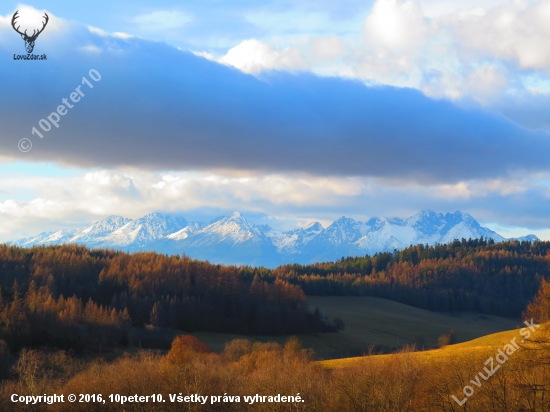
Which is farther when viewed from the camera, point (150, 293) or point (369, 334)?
point (150, 293)

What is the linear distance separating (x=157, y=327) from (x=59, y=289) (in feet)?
114

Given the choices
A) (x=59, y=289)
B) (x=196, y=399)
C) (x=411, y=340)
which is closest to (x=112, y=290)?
(x=59, y=289)

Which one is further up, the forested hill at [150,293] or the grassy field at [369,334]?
the forested hill at [150,293]

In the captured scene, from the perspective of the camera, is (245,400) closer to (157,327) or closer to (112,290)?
(157,327)

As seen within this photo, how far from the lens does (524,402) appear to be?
45750 millimetres

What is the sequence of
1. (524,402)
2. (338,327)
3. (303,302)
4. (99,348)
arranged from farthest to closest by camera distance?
1. (303,302)
2. (338,327)
3. (99,348)
4. (524,402)

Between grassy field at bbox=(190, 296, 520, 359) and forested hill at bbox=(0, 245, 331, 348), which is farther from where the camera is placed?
forested hill at bbox=(0, 245, 331, 348)

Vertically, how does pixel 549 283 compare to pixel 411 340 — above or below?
above

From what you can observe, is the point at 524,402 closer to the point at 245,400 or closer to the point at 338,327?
the point at 245,400

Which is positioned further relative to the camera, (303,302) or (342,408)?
(303,302)

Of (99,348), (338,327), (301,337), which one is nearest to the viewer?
(99,348)

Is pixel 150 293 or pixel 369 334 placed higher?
pixel 150 293

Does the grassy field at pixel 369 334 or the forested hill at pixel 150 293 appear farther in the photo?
the forested hill at pixel 150 293

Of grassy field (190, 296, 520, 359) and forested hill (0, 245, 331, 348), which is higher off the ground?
forested hill (0, 245, 331, 348)
